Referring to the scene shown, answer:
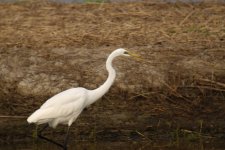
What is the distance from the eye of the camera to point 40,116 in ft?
38.0

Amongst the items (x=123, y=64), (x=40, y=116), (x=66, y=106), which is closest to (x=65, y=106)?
(x=66, y=106)

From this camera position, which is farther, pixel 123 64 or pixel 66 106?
pixel 123 64

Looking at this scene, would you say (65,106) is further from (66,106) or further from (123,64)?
(123,64)

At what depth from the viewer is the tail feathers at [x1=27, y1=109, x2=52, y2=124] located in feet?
37.9

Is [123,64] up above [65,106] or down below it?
above

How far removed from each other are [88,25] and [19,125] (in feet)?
10.3

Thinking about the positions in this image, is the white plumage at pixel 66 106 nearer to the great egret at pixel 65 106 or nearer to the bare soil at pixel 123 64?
the great egret at pixel 65 106

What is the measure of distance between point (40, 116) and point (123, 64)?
276 centimetres

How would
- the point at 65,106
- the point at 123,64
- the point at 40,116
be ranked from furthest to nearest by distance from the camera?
the point at 123,64 < the point at 65,106 < the point at 40,116

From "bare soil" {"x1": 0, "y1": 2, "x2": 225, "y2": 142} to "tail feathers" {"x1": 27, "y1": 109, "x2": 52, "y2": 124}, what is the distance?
1064 mm

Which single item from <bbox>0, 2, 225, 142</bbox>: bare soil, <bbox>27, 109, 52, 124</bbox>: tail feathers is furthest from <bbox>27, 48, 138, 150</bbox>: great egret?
<bbox>0, 2, 225, 142</bbox>: bare soil

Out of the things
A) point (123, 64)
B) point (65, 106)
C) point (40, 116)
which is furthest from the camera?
point (123, 64)

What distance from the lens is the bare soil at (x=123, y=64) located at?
1291 cm

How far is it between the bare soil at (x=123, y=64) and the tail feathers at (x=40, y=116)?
1064 millimetres
